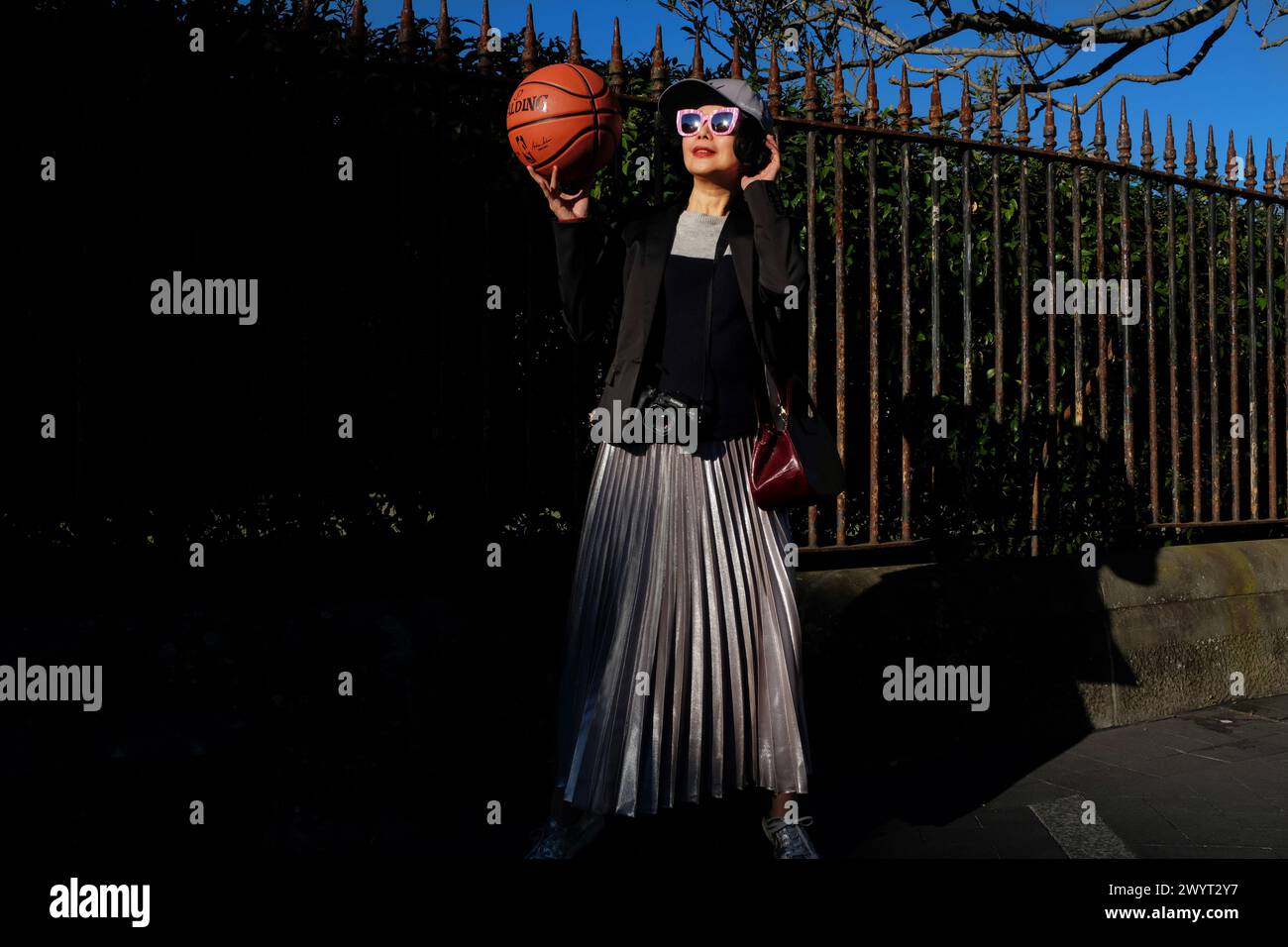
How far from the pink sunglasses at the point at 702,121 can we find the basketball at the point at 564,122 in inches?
8.6

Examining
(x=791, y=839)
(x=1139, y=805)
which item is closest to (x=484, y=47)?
(x=791, y=839)

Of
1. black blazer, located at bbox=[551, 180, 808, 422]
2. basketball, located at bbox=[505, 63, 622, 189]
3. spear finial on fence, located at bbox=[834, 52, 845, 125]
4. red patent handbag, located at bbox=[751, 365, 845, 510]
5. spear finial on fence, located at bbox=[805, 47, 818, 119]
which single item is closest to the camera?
basketball, located at bbox=[505, 63, 622, 189]

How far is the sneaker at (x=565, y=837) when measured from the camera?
11.0 ft

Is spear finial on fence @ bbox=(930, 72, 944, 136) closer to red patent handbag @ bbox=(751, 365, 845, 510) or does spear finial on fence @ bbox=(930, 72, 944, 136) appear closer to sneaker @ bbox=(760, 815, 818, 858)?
red patent handbag @ bbox=(751, 365, 845, 510)

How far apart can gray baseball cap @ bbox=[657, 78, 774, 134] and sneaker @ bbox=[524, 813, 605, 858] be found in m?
2.03

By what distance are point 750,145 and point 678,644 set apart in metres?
1.42

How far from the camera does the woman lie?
10.8 feet

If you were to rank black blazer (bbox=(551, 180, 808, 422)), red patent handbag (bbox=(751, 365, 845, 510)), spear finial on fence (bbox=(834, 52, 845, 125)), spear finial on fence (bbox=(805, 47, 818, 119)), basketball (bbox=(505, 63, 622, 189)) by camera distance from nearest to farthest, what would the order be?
basketball (bbox=(505, 63, 622, 189)), black blazer (bbox=(551, 180, 808, 422)), red patent handbag (bbox=(751, 365, 845, 510)), spear finial on fence (bbox=(805, 47, 818, 119)), spear finial on fence (bbox=(834, 52, 845, 125))

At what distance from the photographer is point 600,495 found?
345cm

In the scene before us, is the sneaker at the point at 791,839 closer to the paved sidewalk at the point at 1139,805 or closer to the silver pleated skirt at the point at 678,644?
the silver pleated skirt at the point at 678,644

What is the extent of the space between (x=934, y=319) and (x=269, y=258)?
268 centimetres

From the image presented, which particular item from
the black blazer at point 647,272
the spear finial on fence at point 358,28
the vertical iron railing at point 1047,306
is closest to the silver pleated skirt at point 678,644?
the black blazer at point 647,272

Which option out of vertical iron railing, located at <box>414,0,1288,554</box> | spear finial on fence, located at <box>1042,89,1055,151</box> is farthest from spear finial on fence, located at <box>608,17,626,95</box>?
spear finial on fence, located at <box>1042,89,1055,151</box>
